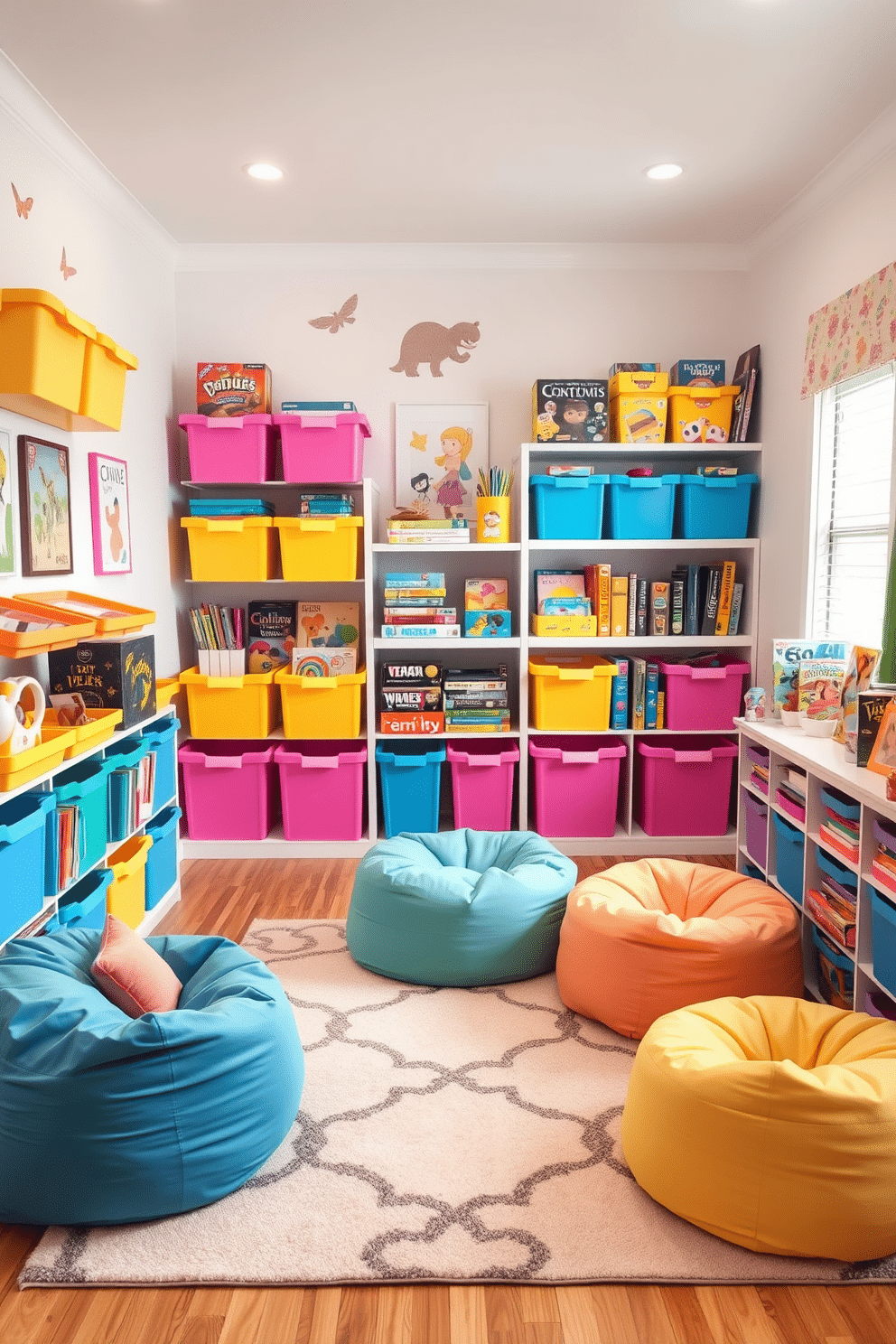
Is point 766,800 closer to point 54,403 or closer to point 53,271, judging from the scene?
point 54,403

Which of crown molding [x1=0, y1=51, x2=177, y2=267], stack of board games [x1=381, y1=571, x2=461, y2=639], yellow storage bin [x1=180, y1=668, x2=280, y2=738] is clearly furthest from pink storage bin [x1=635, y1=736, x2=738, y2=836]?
crown molding [x1=0, y1=51, x2=177, y2=267]

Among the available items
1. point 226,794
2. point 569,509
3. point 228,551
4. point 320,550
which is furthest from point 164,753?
point 569,509

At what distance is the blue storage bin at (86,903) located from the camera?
102 inches

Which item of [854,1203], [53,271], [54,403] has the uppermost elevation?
[53,271]

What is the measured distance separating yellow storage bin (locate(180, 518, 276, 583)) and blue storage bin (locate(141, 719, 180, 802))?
0.77 metres

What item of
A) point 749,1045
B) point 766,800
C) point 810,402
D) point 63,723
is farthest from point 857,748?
point 63,723

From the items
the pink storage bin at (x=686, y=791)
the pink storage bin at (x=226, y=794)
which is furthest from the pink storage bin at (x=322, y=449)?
the pink storage bin at (x=686, y=791)

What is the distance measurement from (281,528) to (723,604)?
1902 millimetres

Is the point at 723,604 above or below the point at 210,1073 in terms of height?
above

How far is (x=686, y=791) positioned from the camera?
4.15 metres

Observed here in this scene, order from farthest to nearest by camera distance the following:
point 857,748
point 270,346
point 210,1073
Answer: point 270,346, point 857,748, point 210,1073

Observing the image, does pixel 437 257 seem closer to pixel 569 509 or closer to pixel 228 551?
pixel 569 509

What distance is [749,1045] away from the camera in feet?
6.57

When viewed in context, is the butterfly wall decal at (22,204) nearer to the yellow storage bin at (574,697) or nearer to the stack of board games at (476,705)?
the stack of board games at (476,705)
